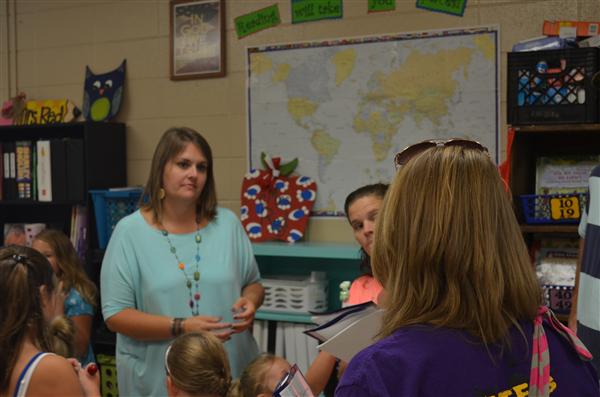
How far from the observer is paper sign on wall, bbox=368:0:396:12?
11.4 feet

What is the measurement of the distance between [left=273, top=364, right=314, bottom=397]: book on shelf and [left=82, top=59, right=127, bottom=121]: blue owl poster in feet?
10.3

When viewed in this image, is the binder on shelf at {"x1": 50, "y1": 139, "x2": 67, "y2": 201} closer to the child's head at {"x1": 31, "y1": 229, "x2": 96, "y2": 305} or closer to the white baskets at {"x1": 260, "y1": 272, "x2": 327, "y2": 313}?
the child's head at {"x1": 31, "y1": 229, "x2": 96, "y2": 305}

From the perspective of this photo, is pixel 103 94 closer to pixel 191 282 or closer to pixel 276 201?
pixel 276 201

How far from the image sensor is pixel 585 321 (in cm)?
194

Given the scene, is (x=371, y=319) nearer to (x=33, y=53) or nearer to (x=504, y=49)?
(x=504, y=49)

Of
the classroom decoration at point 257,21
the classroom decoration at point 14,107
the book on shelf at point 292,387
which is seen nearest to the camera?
the book on shelf at point 292,387

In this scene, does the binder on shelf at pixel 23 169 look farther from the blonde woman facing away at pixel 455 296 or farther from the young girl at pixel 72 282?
the blonde woman facing away at pixel 455 296

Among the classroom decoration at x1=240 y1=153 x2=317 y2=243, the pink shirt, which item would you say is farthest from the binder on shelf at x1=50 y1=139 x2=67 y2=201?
the pink shirt

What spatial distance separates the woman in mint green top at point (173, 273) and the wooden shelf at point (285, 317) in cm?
78

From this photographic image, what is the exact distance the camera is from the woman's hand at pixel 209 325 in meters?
2.40

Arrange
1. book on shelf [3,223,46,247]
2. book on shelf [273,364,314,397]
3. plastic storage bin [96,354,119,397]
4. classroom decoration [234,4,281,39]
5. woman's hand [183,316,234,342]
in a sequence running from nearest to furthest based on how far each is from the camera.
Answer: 1. book on shelf [273,364,314,397]
2. woman's hand [183,316,234,342]
3. classroom decoration [234,4,281,39]
4. plastic storage bin [96,354,119,397]
5. book on shelf [3,223,46,247]

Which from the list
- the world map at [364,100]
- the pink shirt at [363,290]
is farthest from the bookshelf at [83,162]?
the pink shirt at [363,290]

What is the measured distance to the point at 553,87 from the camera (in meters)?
2.64

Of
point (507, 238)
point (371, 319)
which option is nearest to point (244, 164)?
point (371, 319)
